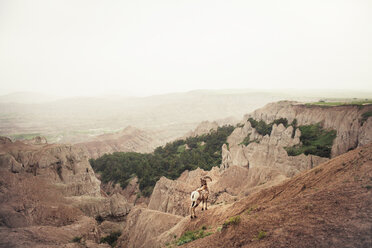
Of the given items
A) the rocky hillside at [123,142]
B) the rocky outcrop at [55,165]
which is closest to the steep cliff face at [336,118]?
the rocky outcrop at [55,165]

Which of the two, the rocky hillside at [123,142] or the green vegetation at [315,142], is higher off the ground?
the green vegetation at [315,142]

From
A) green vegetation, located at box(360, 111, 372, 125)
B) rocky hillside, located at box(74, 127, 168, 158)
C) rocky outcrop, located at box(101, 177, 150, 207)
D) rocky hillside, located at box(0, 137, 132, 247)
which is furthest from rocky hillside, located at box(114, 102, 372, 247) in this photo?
rocky hillside, located at box(74, 127, 168, 158)

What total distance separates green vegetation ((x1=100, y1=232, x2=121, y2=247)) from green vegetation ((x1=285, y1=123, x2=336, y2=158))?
2754cm

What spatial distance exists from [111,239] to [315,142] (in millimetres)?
33650

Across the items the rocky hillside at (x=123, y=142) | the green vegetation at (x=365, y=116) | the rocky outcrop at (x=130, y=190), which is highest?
the green vegetation at (x=365, y=116)

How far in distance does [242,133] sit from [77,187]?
37.3 metres

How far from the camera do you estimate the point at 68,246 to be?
12.6 meters

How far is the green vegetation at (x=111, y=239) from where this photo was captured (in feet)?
63.4

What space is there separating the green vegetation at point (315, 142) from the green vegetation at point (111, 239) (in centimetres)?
2754

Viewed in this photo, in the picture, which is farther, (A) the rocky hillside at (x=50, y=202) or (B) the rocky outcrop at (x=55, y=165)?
(B) the rocky outcrop at (x=55, y=165)

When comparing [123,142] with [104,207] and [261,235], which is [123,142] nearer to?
[104,207]

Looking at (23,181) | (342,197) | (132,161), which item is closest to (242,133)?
(132,161)

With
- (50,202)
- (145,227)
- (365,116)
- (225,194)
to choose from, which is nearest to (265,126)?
(365,116)

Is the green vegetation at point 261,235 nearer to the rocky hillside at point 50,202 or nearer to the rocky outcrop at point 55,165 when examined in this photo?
the rocky hillside at point 50,202
